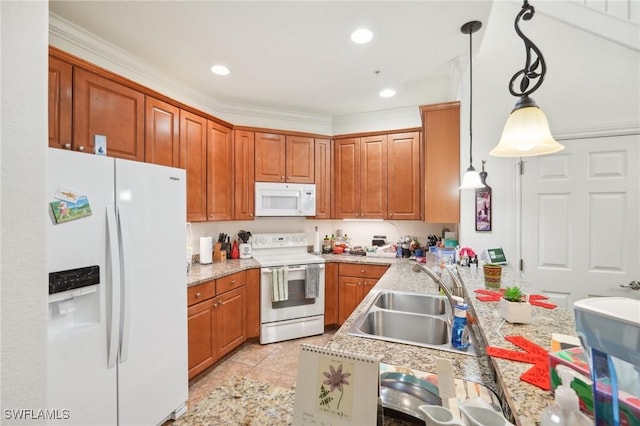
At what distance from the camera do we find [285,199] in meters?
3.43

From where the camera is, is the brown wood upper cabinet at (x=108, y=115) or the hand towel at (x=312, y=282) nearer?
the brown wood upper cabinet at (x=108, y=115)

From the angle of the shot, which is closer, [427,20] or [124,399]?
[124,399]

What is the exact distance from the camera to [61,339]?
1.28 metres

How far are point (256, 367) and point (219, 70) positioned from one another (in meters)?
2.79

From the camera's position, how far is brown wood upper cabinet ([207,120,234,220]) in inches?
113

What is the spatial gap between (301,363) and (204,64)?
265cm

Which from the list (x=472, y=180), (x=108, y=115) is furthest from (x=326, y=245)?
(x=108, y=115)

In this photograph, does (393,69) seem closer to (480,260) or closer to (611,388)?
(480,260)

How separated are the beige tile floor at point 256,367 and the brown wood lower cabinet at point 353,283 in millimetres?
473

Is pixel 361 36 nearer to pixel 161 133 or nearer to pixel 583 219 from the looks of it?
pixel 161 133

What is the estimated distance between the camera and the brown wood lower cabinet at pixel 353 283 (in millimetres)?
3209

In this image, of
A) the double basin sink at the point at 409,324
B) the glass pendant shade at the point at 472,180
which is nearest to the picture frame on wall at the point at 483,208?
the glass pendant shade at the point at 472,180

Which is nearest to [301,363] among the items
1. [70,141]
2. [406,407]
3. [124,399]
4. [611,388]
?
[406,407]

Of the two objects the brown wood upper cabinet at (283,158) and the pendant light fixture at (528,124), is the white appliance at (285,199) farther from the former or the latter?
the pendant light fixture at (528,124)
